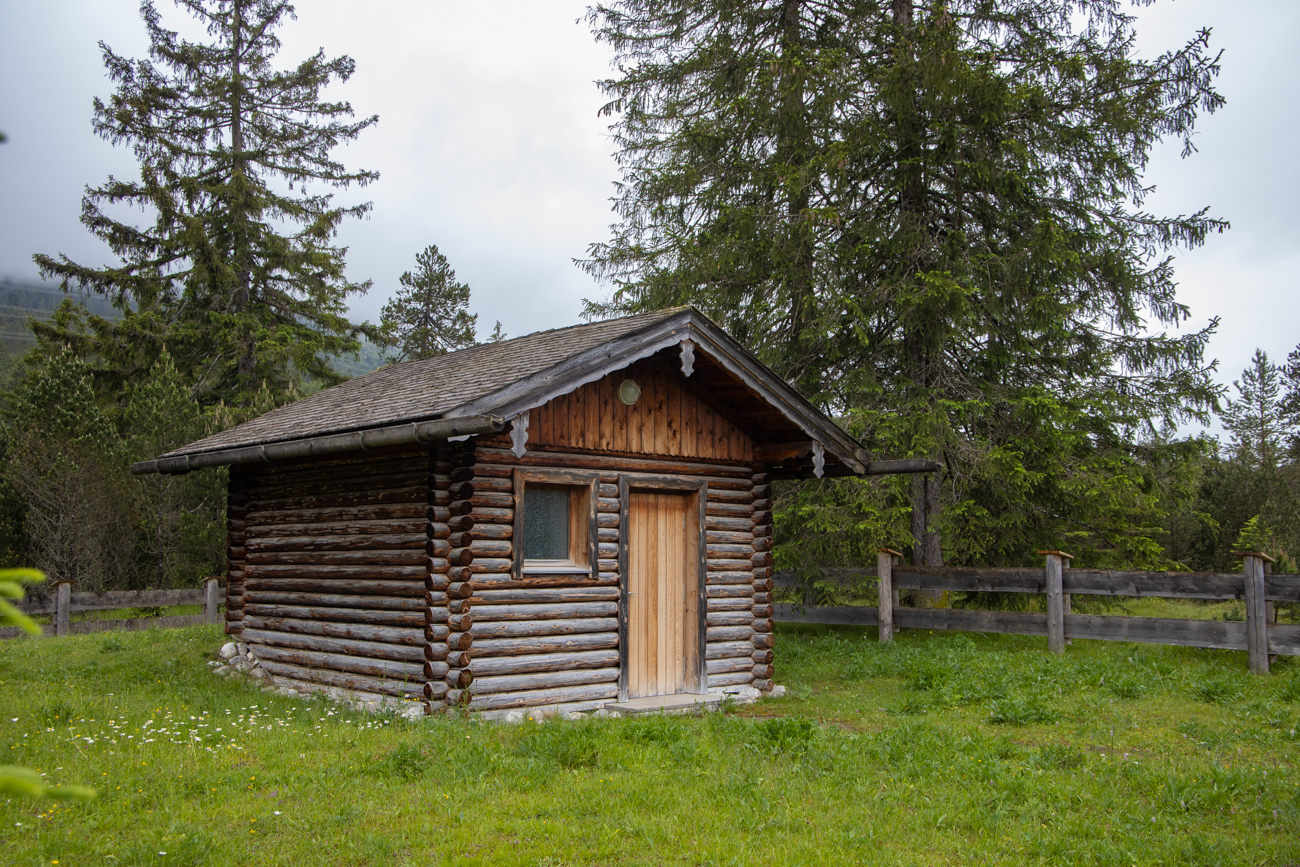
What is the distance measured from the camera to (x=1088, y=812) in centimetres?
627

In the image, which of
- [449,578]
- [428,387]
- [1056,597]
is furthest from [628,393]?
[1056,597]

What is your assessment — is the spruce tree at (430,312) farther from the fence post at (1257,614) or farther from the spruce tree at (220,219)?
the fence post at (1257,614)

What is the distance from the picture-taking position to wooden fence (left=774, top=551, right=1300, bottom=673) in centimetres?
1148

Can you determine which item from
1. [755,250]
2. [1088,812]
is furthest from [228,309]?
[1088,812]

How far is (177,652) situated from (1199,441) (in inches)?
668

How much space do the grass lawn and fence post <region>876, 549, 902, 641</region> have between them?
13.8 ft

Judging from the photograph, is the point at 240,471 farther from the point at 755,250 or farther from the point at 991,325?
the point at 991,325

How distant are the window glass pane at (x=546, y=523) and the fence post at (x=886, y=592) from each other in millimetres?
6851

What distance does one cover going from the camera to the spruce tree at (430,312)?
46.7 metres

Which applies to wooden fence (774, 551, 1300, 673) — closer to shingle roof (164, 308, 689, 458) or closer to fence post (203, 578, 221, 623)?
shingle roof (164, 308, 689, 458)

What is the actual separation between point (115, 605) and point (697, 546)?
534 inches

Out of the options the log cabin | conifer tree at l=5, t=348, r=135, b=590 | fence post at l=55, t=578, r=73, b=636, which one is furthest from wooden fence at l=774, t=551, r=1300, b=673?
conifer tree at l=5, t=348, r=135, b=590

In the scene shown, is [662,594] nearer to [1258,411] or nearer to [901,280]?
[901,280]

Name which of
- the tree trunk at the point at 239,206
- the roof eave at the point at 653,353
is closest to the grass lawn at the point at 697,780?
the roof eave at the point at 653,353
